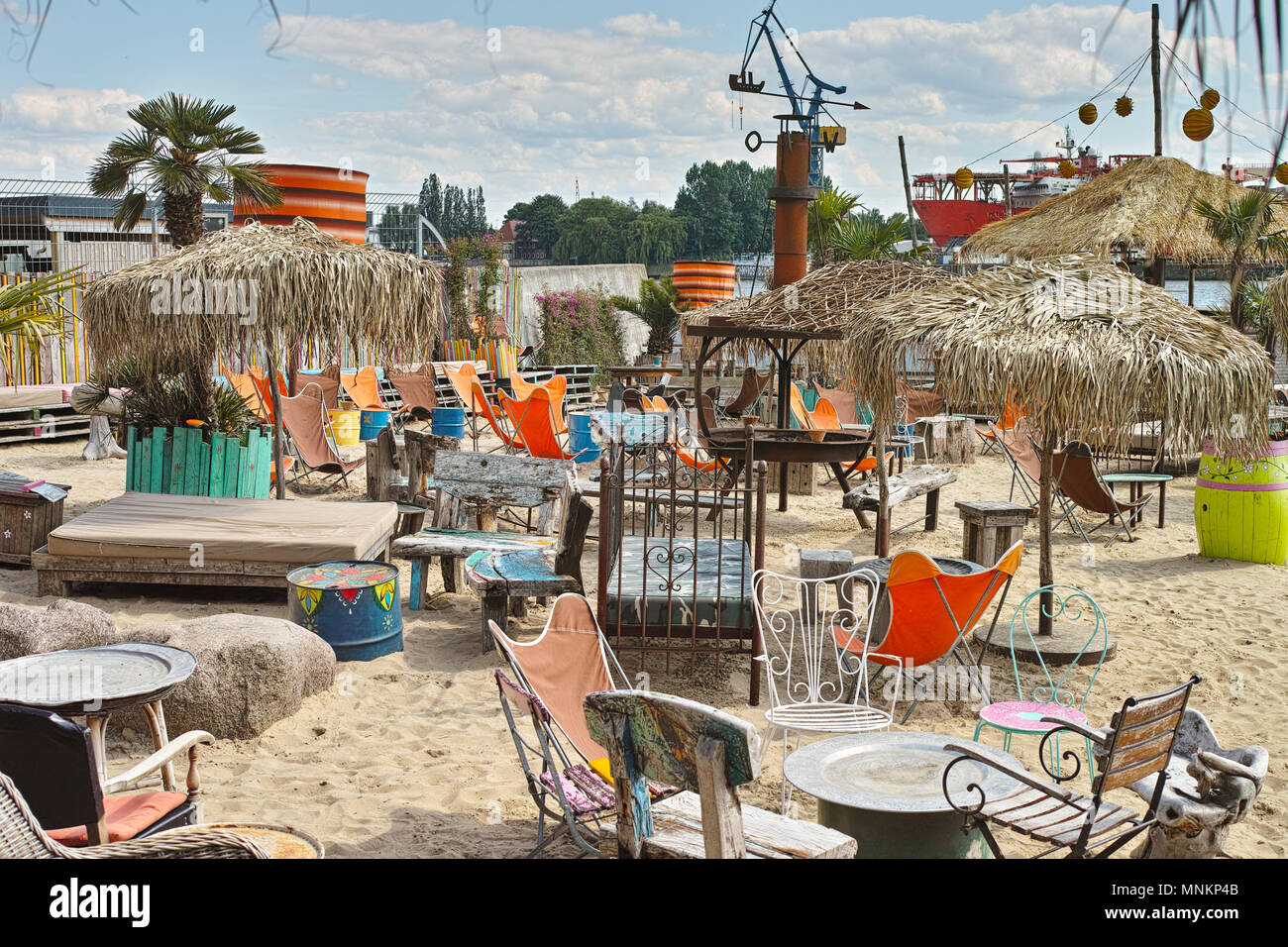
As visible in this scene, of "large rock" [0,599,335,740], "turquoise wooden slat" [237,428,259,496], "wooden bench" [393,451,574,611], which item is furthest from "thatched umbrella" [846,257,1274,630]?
"turquoise wooden slat" [237,428,259,496]

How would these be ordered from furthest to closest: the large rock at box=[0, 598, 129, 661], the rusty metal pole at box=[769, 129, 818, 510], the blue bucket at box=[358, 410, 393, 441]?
the blue bucket at box=[358, 410, 393, 441] < the rusty metal pole at box=[769, 129, 818, 510] < the large rock at box=[0, 598, 129, 661]

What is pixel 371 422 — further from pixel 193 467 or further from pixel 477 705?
pixel 477 705

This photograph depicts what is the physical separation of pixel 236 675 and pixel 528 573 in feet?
5.72

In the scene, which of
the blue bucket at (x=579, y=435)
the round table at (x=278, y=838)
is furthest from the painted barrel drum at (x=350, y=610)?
the blue bucket at (x=579, y=435)

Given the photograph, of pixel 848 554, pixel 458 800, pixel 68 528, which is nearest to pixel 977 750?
pixel 458 800

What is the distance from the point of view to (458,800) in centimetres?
433

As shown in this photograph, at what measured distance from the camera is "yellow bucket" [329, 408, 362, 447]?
461 inches

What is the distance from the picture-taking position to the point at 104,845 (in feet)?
8.95

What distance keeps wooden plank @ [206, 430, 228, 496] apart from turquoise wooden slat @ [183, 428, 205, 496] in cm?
9

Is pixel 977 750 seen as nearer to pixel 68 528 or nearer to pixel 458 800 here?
pixel 458 800

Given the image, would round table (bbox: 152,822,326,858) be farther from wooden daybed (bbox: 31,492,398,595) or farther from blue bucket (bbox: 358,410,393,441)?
blue bucket (bbox: 358,410,393,441)

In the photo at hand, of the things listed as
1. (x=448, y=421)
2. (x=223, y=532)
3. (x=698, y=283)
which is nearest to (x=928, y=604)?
(x=223, y=532)
